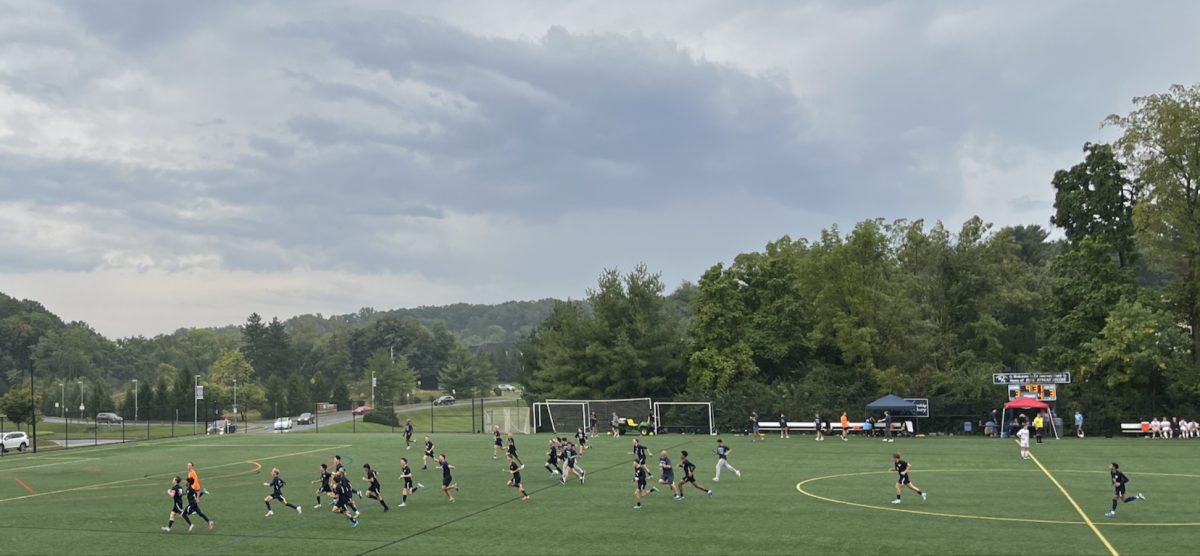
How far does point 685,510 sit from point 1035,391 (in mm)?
36968

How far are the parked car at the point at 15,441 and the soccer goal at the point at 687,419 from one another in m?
46.5

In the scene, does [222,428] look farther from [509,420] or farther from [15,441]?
[509,420]

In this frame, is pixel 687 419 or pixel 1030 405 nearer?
pixel 1030 405

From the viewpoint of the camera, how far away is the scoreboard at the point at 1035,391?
53.7 m

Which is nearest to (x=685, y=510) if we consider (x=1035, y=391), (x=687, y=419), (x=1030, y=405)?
(x=1030, y=405)

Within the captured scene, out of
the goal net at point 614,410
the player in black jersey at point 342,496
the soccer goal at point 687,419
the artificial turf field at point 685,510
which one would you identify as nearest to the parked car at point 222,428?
the goal net at point 614,410

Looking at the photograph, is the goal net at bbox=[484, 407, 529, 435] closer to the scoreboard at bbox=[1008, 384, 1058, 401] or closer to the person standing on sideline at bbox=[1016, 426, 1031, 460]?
the scoreboard at bbox=[1008, 384, 1058, 401]

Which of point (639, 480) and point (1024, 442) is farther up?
point (639, 480)

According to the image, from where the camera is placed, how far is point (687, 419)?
214 feet

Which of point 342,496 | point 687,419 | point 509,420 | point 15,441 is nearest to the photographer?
point 342,496

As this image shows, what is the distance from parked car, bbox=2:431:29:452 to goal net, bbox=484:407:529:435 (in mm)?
33986

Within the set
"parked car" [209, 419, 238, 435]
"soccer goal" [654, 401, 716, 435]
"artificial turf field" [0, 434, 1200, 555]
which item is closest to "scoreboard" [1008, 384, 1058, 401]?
"artificial turf field" [0, 434, 1200, 555]

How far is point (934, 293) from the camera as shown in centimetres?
7144

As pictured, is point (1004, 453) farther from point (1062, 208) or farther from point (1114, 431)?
point (1062, 208)
